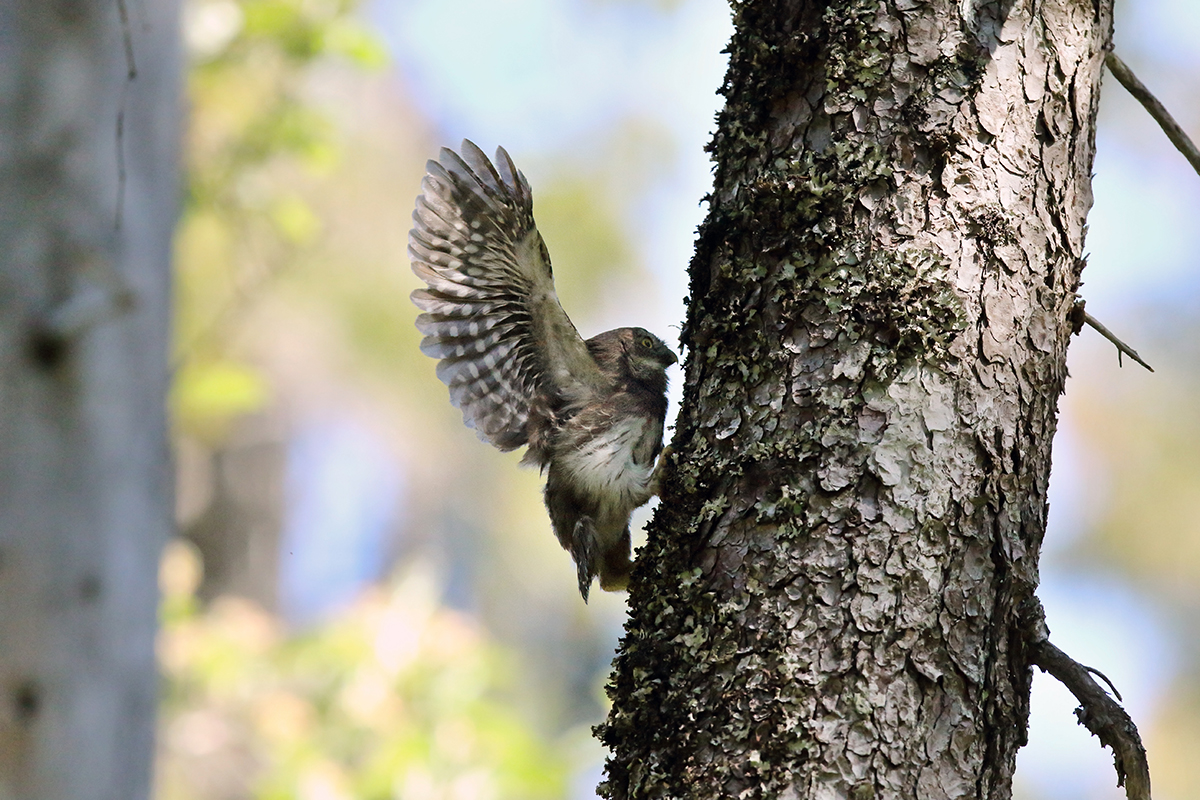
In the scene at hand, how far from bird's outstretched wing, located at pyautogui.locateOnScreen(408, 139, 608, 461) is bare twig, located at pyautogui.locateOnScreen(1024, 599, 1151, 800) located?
1862mm

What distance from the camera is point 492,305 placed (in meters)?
3.57

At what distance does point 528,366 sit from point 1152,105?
1.96 m

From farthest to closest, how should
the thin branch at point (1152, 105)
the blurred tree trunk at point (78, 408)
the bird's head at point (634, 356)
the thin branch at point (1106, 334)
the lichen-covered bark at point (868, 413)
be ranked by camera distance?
the bird's head at point (634, 356)
the thin branch at point (1152, 105)
the thin branch at point (1106, 334)
the blurred tree trunk at point (78, 408)
the lichen-covered bark at point (868, 413)

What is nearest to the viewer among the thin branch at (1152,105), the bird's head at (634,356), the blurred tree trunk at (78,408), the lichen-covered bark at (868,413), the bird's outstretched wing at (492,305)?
the lichen-covered bark at (868,413)

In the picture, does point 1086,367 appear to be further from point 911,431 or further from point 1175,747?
point 911,431

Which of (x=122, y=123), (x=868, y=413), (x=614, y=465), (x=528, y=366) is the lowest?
(x=868, y=413)

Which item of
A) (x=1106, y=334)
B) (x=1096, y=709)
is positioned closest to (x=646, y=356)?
(x=1106, y=334)

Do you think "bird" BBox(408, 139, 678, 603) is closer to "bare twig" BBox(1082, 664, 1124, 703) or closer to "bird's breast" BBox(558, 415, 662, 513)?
"bird's breast" BBox(558, 415, 662, 513)

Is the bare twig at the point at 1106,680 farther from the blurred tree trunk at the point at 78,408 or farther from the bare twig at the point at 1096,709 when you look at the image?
the blurred tree trunk at the point at 78,408

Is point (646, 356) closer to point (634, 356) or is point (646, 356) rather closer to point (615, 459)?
point (634, 356)

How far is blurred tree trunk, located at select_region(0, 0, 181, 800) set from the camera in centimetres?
207

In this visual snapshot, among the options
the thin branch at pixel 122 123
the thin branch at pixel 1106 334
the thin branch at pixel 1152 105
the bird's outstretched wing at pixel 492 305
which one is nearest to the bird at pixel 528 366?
the bird's outstretched wing at pixel 492 305

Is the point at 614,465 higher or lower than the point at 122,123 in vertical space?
lower

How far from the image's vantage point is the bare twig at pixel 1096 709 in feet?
6.27
